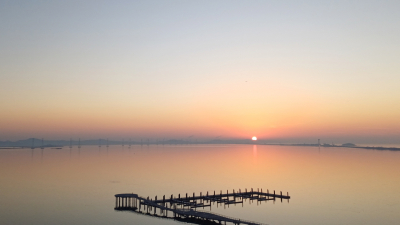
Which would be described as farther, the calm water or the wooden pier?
the calm water

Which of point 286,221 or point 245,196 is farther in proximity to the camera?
point 245,196

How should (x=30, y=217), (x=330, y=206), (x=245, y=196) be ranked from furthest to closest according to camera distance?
(x=245, y=196) < (x=330, y=206) < (x=30, y=217)

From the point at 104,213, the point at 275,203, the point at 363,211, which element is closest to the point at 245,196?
the point at 275,203

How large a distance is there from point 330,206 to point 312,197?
8.18 metres

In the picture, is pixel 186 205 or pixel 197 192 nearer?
pixel 186 205

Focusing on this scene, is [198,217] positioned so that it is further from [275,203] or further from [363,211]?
[363,211]

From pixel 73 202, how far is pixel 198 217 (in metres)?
23.8

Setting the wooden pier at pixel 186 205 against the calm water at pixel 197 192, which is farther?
the calm water at pixel 197 192

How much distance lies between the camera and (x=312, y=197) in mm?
63125

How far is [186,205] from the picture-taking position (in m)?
51.1

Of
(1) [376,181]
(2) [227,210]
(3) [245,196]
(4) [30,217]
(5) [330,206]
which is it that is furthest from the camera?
(1) [376,181]

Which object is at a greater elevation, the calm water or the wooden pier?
the wooden pier

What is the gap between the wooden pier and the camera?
42188mm

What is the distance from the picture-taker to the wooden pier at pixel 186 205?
42.2 metres
